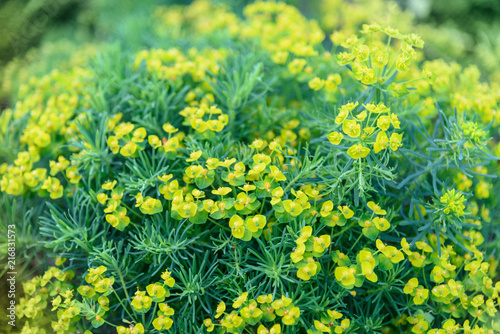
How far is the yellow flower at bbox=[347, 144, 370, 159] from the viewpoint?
3.46 ft

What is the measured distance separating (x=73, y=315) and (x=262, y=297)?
57 centimetres

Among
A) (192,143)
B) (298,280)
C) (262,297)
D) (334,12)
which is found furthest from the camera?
(334,12)

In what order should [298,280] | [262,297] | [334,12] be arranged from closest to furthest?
[262,297]
[298,280]
[334,12]

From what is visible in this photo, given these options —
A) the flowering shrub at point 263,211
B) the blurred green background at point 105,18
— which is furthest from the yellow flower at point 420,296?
the blurred green background at point 105,18

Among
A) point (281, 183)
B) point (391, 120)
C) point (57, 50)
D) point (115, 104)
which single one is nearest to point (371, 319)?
point (281, 183)

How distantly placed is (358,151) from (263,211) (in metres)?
0.39

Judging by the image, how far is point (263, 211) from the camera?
128 centimetres

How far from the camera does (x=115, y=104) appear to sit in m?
1.62

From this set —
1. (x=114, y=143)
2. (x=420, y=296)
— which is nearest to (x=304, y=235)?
(x=420, y=296)

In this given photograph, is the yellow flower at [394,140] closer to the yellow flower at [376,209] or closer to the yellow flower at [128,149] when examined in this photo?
the yellow flower at [376,209]

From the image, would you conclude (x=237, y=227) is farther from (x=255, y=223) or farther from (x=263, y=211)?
(x=263, y=211)

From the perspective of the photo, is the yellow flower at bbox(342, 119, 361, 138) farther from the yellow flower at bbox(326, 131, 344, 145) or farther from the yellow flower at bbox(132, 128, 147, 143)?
the yellow flower at bbox(132, 128, 147, 143)

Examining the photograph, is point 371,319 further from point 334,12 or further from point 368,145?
point 334,12

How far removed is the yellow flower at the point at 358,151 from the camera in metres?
1.06
